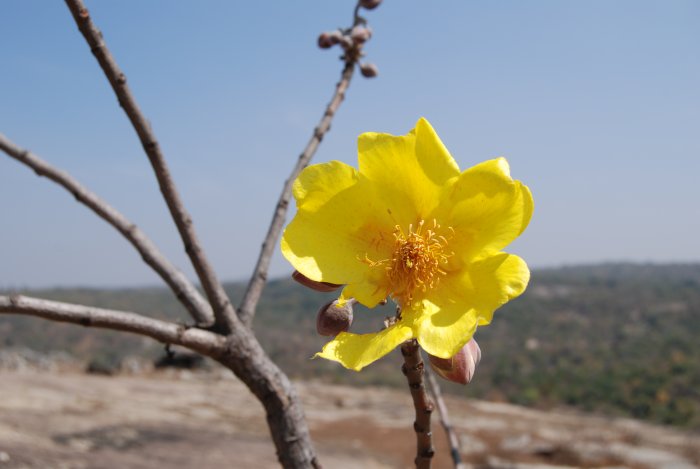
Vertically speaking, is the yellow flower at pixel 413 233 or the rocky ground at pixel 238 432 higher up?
the rocky ground at pixel 238 432

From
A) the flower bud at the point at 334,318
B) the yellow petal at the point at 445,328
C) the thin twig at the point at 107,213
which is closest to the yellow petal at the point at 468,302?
the yellow petal at the point at 445,328

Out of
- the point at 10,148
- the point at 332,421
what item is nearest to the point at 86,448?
the point at 332,421

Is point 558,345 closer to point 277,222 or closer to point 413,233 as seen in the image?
point 277,222

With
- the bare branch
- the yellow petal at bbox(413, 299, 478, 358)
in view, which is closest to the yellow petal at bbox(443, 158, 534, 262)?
the yellow petal at bbox(413, 299, 478, 358)

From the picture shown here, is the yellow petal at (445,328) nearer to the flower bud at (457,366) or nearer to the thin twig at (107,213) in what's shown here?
the flower bud at (457,366)

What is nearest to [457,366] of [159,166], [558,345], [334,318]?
[334,318]

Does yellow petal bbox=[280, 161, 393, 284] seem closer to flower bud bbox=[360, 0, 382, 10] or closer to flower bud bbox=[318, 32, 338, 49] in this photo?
flower bud bbox=[318, 32, 338, 49]

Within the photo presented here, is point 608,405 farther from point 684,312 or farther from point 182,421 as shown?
point 684,312
